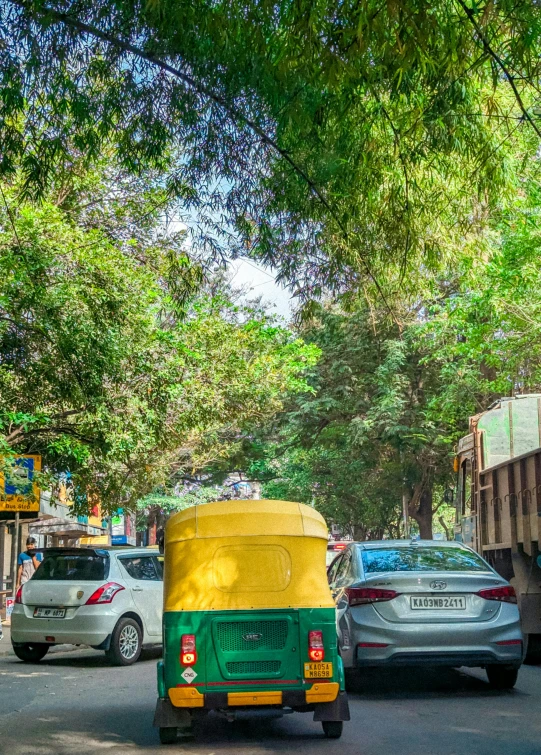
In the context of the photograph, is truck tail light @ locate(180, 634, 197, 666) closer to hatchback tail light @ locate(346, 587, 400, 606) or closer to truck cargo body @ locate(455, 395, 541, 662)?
hatchback tail light @ locate(346, 587, 400, 606)

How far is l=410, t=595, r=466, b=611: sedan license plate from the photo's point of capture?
9711 mm

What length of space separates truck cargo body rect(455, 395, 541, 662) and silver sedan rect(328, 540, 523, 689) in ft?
9.08

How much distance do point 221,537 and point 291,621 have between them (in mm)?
831

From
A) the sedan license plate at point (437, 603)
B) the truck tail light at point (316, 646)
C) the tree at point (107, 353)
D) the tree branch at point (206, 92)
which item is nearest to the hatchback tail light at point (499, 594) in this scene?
the sedan license plate at point (437, 603)

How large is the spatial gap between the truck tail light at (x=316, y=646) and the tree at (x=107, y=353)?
13.4 ft

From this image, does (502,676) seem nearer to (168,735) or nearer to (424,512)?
(168,735)

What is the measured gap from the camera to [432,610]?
9.69 metres

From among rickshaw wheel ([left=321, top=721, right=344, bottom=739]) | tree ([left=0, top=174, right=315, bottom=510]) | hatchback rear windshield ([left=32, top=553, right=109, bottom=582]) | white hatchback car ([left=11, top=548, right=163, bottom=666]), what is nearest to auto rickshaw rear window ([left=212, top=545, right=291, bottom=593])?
rickshaw wheel ([left=321, top=721, right=344, bottom=739])

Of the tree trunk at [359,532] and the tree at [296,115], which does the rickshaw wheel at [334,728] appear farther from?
the tree trunk at [359,532]

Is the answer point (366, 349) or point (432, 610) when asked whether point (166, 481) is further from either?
point (432, 610)

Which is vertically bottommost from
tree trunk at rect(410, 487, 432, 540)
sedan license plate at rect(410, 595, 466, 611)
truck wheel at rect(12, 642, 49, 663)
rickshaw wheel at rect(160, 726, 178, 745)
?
truck wheel at rect(12, 642, 49, 663)

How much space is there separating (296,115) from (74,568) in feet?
29.9

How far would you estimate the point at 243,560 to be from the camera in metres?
7.79

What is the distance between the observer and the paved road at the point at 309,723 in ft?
24.1
